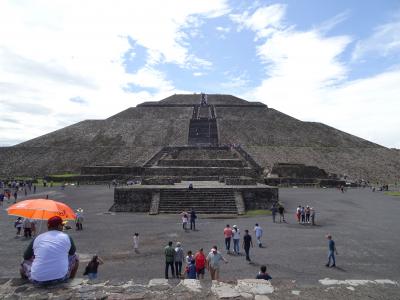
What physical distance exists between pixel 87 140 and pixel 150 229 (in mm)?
41814

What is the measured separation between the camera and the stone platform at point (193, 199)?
19.7 metres

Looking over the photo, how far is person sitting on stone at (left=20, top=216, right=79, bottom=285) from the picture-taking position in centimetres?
418

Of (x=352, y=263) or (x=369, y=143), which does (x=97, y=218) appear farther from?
(x=369, y=143)

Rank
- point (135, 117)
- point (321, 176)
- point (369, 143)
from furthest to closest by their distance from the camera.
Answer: point (135, 117) < point (369, 143) < point (321, 176)

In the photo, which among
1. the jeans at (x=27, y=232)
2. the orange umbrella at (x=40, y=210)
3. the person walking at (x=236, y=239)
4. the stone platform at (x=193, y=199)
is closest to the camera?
the orange umbrella at (x=40, y=210)

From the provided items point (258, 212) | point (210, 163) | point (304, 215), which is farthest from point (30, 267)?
point (210, 163)

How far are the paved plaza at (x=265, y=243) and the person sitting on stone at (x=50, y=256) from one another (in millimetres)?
1187

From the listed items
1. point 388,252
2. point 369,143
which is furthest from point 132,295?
point 369,143

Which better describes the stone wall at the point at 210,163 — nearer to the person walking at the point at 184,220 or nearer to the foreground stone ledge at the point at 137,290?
the person walking at the point at 184,220

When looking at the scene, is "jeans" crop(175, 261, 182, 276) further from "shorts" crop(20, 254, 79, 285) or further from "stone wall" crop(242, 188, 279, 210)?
"stone wall" crop(242, 188, 279, 210)

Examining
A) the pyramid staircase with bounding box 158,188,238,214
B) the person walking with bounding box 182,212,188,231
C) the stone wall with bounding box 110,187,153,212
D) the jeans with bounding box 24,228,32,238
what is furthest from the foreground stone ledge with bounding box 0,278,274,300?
the stone wall with bounding box 110,187,153,212

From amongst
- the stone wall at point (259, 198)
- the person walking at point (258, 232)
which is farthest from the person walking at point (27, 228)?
the stone wall at point (259, 198)

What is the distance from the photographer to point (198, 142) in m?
51.4

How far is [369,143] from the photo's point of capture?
55.8m
